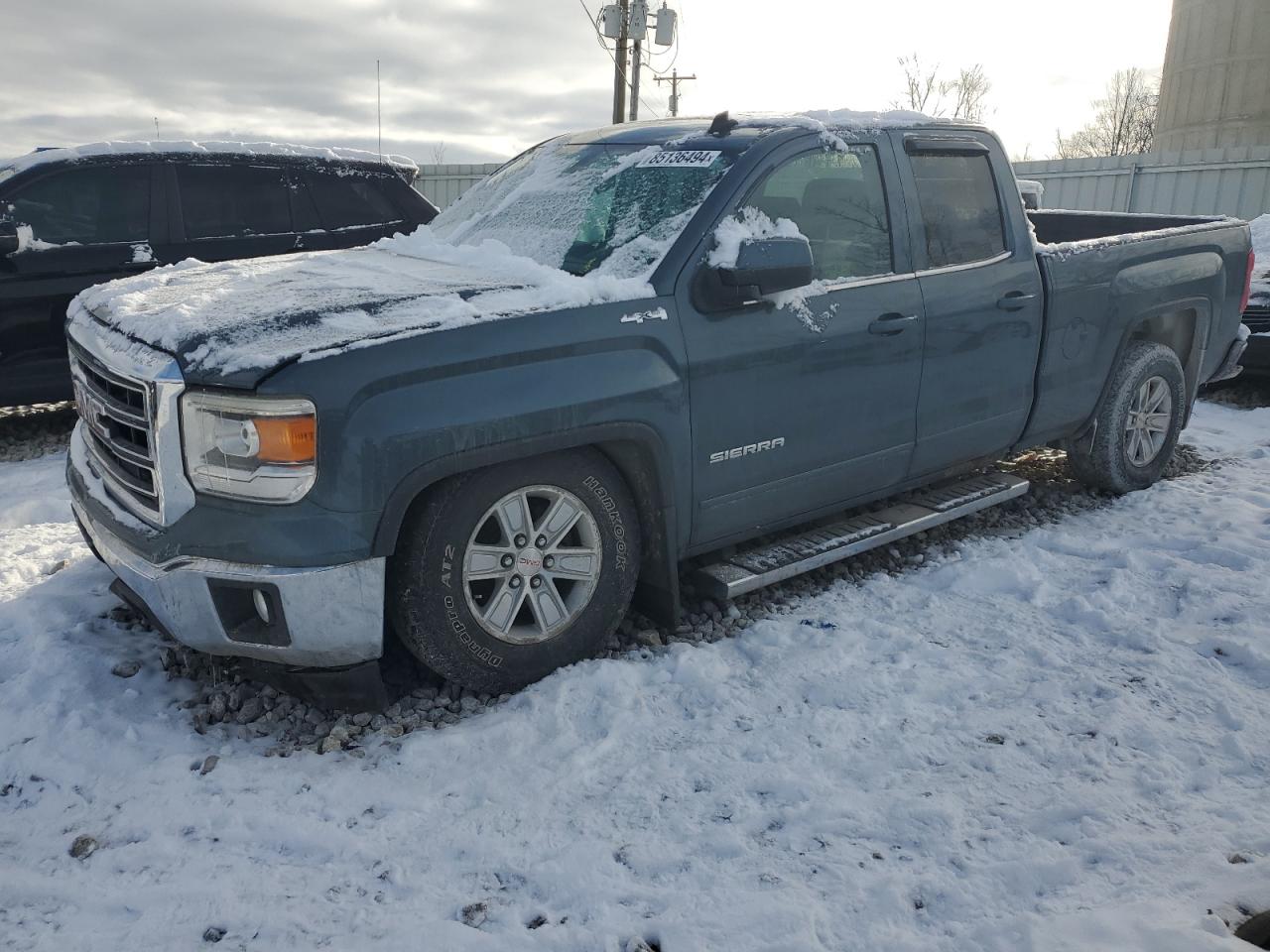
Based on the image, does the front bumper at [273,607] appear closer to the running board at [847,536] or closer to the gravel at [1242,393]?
the running board at [847,536]

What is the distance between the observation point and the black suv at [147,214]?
6.31 meters

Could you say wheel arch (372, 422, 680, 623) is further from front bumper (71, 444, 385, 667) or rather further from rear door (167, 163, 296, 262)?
rear door (167, 163, 296, 262)

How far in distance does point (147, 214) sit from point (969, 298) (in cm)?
519

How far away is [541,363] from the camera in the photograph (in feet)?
10.5

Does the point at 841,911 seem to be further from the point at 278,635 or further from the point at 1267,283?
the point at 1267,283

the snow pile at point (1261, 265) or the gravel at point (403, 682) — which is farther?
the snow pile at point (1261, 265)

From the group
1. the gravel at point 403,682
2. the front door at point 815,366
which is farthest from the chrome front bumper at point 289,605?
the front door at point 815,366

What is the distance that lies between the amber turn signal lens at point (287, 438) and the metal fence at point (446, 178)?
1639cm

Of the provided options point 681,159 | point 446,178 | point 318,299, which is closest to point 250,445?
point 318,299

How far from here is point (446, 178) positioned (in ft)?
61.4

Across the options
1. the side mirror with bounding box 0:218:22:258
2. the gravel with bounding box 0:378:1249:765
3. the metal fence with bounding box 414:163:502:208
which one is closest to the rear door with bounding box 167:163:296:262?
the side mirror with bounding box 0:218:22:258

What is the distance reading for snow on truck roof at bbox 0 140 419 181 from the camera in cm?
Answer: 643

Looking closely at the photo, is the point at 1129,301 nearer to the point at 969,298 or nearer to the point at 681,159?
the point at 969,298

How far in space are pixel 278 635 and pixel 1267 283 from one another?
26.9 ft
